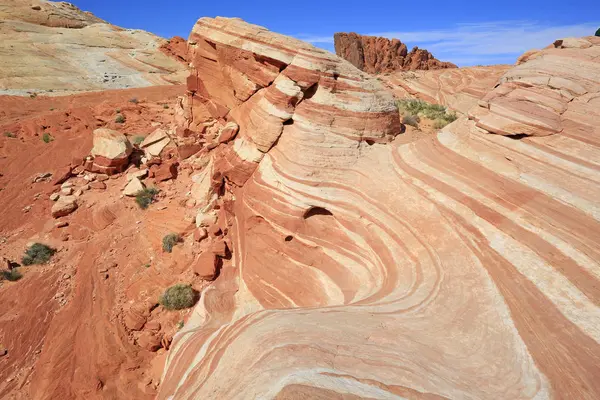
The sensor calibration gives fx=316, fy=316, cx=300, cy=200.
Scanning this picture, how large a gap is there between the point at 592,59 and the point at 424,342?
961cm

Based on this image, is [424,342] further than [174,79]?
No

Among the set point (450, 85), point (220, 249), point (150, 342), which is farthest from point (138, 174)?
point (450, 85)

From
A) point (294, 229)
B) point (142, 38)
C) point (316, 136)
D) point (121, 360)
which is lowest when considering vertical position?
point (121, 360)

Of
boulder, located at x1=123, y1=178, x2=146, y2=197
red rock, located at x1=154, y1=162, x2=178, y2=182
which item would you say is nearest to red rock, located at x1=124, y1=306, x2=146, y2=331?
boulder, located at x1=123, y1=178, x2=146, y2=197

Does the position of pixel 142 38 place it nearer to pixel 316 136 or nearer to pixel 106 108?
pixel 106 108

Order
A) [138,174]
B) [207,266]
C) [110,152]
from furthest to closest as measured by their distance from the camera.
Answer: [110,152]
[138,174]
[207,266]

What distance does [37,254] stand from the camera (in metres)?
9.80

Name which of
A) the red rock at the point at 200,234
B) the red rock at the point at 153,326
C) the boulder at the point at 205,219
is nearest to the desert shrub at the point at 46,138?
the boulder at the point at 205,219

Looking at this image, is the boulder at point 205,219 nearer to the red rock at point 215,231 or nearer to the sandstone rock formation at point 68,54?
the red rock at point 215,231

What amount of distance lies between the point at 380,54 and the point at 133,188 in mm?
63155

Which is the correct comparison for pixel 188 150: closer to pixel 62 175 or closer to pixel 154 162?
pixel 154 162

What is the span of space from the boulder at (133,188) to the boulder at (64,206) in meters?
1.79

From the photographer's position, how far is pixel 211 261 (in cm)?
902

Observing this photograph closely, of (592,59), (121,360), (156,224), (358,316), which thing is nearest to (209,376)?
(358,316)
